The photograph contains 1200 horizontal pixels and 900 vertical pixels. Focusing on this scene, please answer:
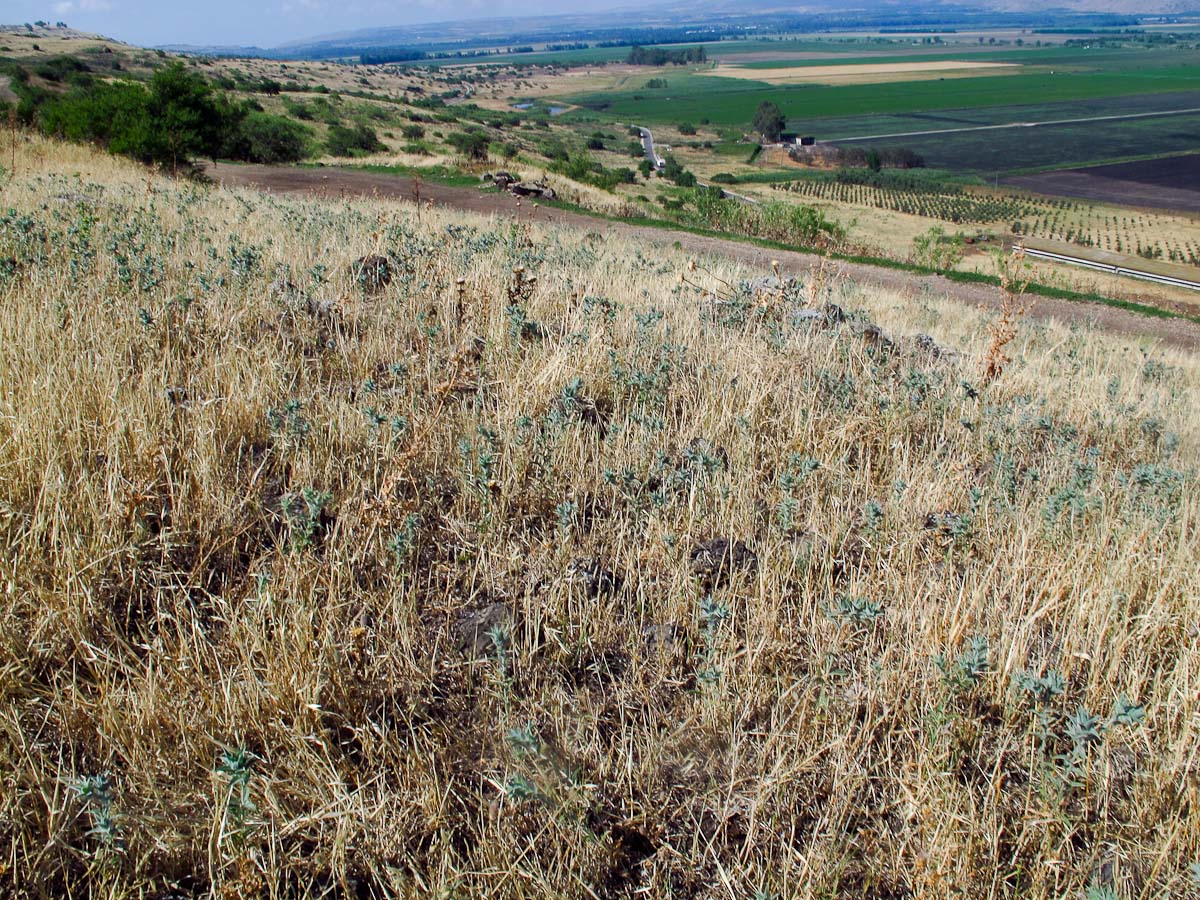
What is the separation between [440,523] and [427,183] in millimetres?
23127

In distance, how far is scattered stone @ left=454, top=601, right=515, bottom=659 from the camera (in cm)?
247

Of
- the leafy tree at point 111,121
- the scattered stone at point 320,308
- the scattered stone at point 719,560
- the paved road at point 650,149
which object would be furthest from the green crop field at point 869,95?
the scattered stone at point 719,560

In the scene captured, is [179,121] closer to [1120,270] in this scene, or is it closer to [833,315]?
[833,315]

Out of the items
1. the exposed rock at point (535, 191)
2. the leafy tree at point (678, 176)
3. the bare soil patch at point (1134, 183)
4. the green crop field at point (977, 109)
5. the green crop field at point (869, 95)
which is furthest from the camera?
the green crop field at point (869, 95)

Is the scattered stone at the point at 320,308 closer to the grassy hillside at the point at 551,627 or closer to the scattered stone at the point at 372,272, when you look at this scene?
the grassy hillside at the point at 551,627

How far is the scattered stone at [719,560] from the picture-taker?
2.94 m

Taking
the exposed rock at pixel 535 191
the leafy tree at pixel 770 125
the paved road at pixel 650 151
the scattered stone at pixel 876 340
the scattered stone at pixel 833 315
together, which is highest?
the leafy tree at pixel 770 125

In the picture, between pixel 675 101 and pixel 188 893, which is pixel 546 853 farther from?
pixel 675 101

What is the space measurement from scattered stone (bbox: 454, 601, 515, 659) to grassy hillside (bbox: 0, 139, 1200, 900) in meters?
0.02

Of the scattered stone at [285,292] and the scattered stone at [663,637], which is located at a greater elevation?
the scattered stone at [285,292]

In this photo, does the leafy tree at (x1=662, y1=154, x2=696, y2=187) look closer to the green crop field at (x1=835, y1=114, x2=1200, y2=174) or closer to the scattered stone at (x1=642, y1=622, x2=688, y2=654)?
the green crop field at (x1=835, y1=114, x2=1200, y2=174)

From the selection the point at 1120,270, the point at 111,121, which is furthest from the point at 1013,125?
the point at 111,121

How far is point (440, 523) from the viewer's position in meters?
3.12

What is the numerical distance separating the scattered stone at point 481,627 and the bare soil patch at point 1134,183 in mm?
83019
